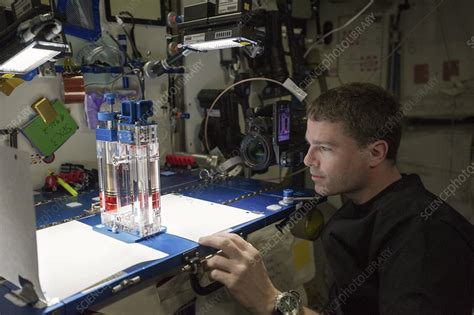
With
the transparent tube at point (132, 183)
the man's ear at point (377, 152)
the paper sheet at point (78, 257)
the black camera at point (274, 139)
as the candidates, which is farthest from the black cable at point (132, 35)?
the man's ear at point (377, 152)

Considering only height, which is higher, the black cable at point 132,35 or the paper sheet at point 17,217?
the black cable at point 132,35

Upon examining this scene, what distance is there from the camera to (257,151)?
180 cm

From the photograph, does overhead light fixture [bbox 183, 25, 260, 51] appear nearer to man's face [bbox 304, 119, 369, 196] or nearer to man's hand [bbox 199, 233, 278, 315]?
man's face [bbox 304, 119, 369, 196]

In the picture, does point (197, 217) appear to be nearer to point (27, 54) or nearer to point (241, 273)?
point (241, 273)

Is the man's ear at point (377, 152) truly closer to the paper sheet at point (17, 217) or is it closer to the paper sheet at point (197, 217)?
the paper sheet at point (197, 217)

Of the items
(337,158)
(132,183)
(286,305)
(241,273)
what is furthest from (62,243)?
(337,158)

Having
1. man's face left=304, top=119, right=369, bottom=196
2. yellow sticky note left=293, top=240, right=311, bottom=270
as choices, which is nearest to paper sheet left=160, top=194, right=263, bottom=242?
man's face left=304, top=119, right=369, bottom=196

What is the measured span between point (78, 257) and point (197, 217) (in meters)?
0.45

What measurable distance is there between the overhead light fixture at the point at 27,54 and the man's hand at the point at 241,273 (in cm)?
70

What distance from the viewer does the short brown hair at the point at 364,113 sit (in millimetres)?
1153

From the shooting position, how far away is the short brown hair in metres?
1.15

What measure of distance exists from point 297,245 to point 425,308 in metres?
1.04

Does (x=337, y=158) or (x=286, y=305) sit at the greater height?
(x=337, y=158)

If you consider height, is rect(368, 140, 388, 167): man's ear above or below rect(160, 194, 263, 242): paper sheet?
above
